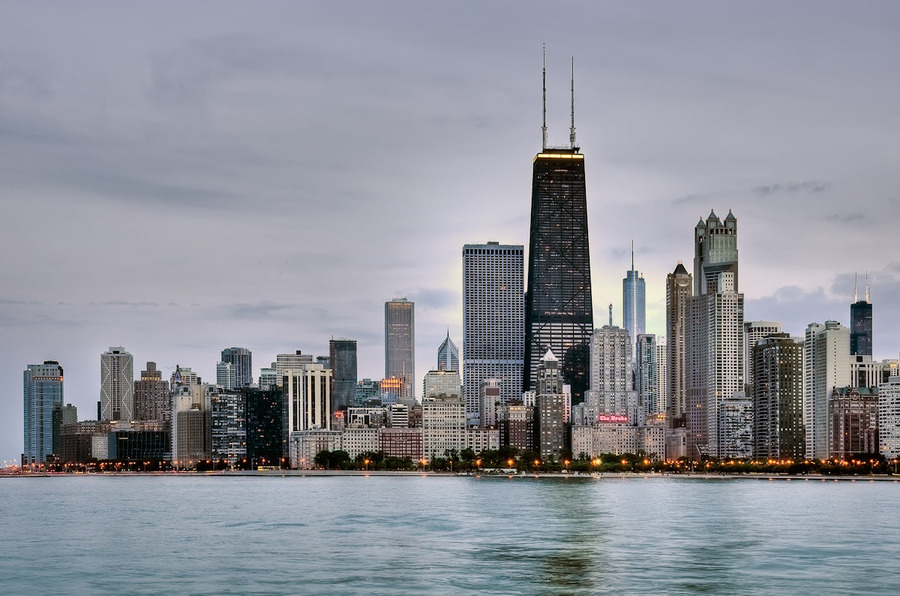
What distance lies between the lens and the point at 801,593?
6588 centimetres

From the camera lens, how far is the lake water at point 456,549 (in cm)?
6881

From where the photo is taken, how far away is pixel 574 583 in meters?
67.6

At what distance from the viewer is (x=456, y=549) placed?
284 ft

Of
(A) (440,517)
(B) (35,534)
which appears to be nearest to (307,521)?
(A) (440,517)

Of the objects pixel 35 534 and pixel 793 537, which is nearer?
pixel 793 537

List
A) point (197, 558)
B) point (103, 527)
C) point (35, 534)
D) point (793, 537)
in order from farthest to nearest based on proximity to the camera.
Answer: point (103, 527), point (35, 534), point (793, 537), point (197, 558)

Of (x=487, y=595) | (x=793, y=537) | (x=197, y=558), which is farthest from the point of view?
(x=793, y=537)

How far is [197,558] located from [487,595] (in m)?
27.5

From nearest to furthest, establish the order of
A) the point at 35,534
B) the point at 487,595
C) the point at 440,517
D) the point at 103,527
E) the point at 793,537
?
the point at 487,595, the point at 793,537, the point at 35,534, the point at 103,527, the point at 440,517

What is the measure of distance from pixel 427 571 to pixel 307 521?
156ft

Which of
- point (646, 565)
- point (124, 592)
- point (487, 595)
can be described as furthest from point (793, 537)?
point (124, 592)

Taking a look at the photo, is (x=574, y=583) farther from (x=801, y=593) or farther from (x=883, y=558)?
(x=883, y=558)

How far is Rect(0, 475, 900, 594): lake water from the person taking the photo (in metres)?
68.8

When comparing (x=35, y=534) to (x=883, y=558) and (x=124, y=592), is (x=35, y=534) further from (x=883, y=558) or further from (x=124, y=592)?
(x=883, y=558)
